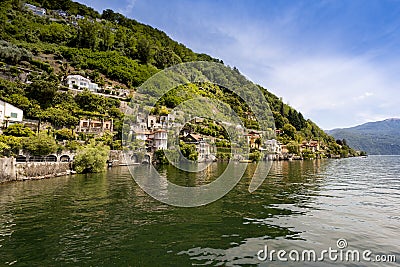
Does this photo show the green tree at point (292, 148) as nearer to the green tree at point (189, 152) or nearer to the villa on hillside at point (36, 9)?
the green tree at point (189, 152)

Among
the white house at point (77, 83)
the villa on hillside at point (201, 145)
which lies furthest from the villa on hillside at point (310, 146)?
the white house at point (77, 83)

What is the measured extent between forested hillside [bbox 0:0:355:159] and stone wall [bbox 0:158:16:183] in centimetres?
2629

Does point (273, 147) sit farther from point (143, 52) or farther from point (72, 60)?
point (72, 60)

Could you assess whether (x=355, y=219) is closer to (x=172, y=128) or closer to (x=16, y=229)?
(x=16, y=229)

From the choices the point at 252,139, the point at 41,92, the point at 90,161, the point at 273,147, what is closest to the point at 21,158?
the point at 90,161

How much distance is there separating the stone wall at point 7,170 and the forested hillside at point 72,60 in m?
26.3

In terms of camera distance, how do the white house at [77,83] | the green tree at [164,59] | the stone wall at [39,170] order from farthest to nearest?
the green tree at [164,59]
the white house at [77,83]
the stone wall at [39,170]

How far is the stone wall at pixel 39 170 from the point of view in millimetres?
25297

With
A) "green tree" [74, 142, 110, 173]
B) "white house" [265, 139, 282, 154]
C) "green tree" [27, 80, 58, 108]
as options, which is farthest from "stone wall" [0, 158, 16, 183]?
"white house" [265, 139, 282, 154]

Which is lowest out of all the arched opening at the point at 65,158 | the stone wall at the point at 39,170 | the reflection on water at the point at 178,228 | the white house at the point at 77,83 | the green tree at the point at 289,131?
the reflection on water at the point at 178,228

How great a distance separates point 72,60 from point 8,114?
49.7 metres

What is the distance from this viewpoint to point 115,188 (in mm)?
21547

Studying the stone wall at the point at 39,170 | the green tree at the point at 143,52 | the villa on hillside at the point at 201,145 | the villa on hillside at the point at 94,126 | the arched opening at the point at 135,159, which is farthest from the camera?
the green tree at the point at 143,52

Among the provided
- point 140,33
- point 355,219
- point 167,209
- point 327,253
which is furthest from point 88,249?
point 140,33
